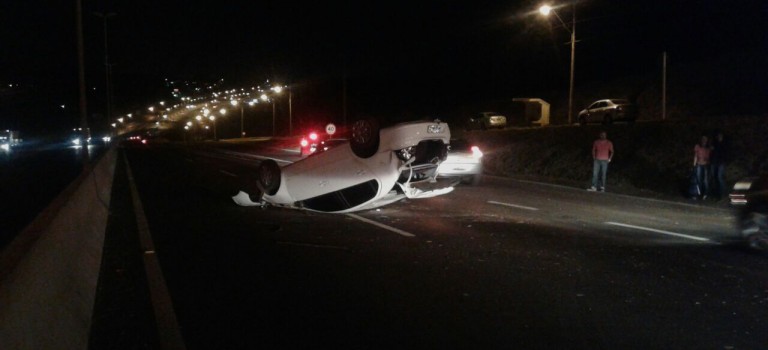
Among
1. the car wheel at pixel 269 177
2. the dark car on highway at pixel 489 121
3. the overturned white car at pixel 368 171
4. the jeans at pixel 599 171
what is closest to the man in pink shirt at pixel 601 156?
the jeans at pixel 599 171

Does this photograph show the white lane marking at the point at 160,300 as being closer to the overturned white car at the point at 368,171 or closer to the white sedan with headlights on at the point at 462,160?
the overturned white car at the point at 368,171

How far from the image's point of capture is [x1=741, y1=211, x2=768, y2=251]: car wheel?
9.83m

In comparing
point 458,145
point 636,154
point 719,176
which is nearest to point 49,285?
point 458,145

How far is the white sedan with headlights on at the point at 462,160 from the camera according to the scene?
66.6 feet

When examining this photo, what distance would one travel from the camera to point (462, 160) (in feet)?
67.1

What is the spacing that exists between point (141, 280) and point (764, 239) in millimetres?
7886

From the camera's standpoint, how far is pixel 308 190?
46.2ft

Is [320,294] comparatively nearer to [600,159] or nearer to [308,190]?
[308,190]

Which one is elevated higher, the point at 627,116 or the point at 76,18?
the point at 76,18

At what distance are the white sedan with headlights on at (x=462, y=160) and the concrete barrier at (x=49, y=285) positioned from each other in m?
12.8

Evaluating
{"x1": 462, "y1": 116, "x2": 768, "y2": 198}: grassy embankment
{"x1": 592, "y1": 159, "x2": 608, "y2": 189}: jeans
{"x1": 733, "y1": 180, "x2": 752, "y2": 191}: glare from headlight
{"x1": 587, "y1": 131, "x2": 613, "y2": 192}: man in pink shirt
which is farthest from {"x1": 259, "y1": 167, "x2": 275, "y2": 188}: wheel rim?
{"x1": 462, "y1": 116, "x2": 768, "y2": 198}: grassy embankment

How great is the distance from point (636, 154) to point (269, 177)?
48.7 ft

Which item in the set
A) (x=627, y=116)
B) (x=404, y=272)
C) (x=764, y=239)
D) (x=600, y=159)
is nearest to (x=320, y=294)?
(x=404, y=272)

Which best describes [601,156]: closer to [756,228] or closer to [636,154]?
[636,154]
